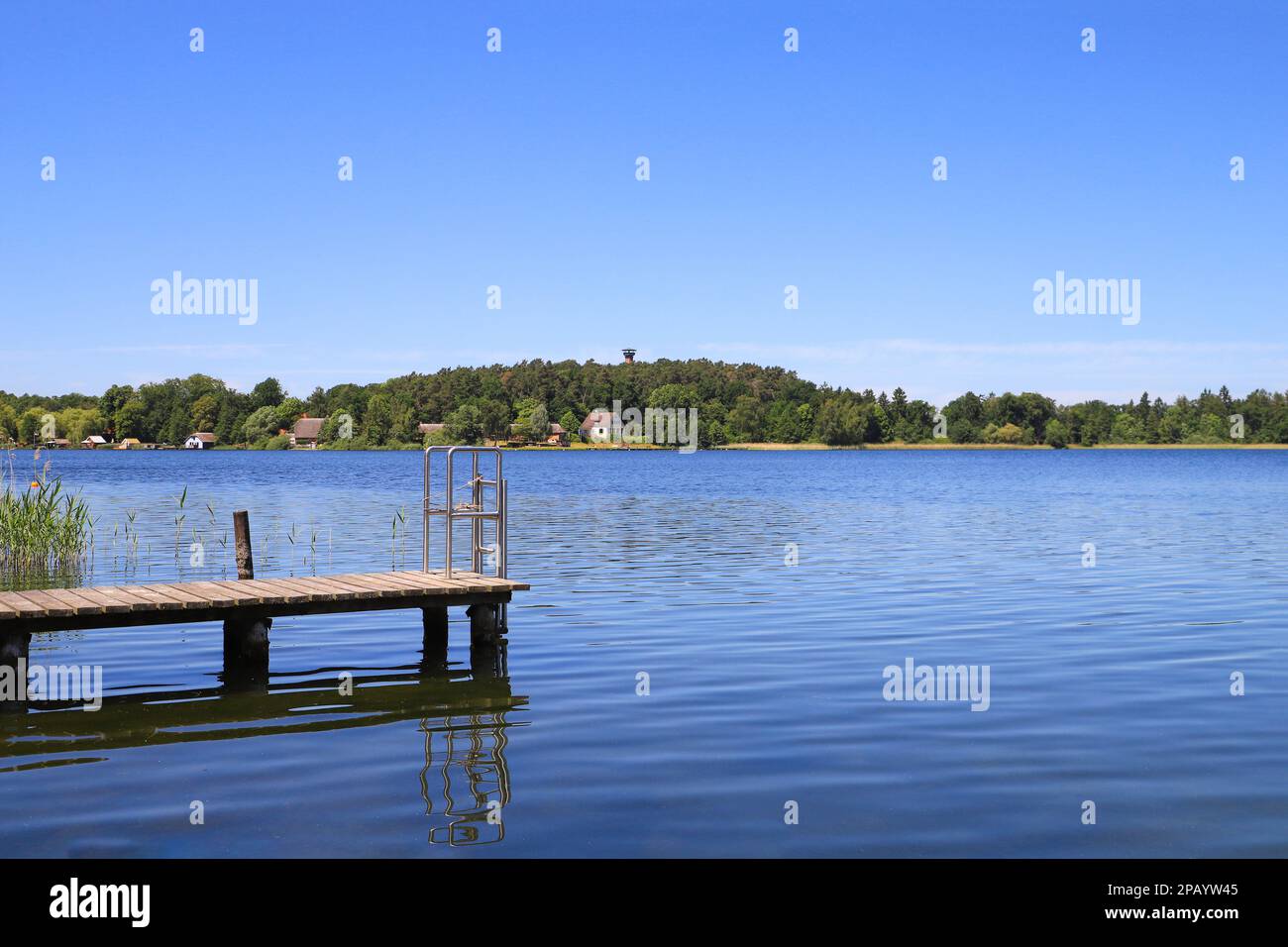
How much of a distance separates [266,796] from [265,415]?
19149 centimetres

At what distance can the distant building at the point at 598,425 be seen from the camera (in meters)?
186

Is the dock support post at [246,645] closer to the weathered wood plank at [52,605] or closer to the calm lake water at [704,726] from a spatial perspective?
the calm lake water at [704,726]

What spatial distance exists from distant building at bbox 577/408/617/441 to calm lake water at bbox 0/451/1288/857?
159756mm

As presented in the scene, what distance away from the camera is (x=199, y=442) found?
7343 inches

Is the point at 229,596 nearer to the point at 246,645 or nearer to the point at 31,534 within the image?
the point at 246,645

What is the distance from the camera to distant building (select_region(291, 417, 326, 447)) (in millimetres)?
189375

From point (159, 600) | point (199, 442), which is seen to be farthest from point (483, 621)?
point (199, 442)

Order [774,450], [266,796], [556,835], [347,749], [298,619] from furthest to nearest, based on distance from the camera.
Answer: [774,450]
[298,619]
[347,749]
[266,796]
[556,835]

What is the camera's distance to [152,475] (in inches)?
3167

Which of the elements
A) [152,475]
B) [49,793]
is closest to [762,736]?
[49,793]

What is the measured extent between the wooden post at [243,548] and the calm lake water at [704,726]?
1.01m

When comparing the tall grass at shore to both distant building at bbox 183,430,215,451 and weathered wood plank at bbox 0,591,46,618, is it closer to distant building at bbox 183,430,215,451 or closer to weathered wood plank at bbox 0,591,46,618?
weathered wood plank at bbox 0,591,46,618
